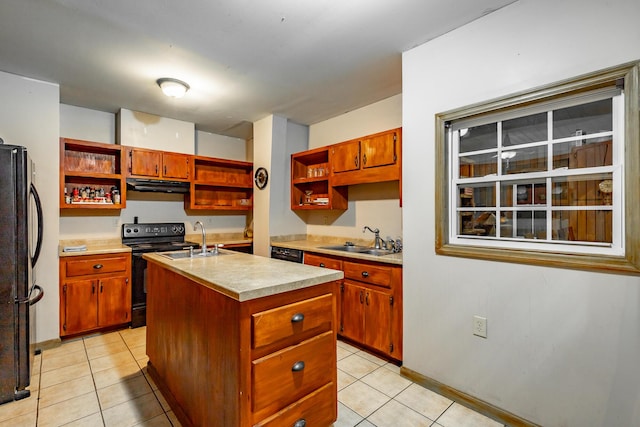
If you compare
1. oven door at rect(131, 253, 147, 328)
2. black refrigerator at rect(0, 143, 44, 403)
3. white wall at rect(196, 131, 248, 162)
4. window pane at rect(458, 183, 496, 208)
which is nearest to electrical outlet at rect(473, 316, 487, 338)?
window pane at rect(458, 183, 496, 208)

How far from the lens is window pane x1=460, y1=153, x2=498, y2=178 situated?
2082 millimetres

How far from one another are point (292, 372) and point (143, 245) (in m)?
2.98

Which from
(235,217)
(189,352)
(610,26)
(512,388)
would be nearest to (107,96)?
(235,217)

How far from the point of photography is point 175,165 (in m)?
3.92

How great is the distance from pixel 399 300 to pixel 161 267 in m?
1.82

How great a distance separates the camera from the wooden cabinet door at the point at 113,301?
318 centimetres

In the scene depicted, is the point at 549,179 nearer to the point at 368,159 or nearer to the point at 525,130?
the point at 525,130

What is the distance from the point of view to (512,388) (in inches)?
72.0

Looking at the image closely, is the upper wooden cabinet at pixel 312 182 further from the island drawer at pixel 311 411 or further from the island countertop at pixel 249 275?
the island drawer at pixel 311 411

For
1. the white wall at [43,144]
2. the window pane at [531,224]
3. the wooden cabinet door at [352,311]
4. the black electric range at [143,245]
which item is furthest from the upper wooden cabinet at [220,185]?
the window pane at [531,224]

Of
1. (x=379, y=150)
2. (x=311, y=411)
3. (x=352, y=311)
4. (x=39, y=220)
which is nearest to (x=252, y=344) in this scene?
(x=311, y=411)

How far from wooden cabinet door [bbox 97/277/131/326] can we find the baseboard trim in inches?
115

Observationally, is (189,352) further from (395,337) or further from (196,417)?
(395,337)

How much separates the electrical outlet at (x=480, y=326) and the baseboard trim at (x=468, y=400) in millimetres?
428
